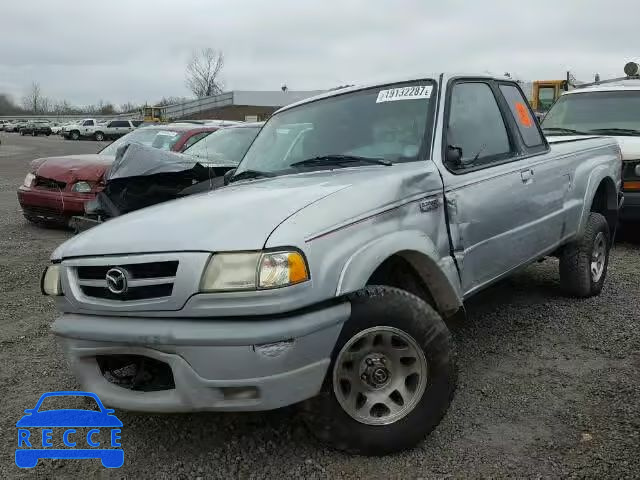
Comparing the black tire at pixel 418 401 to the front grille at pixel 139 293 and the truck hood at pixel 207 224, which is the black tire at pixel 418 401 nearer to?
the truck hood at pixel 207 224

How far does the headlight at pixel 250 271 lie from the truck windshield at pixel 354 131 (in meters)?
1.20

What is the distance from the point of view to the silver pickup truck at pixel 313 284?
7.78 feet

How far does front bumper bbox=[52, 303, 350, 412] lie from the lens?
2336mm

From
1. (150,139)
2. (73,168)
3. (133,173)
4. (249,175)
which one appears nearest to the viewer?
(249,175)

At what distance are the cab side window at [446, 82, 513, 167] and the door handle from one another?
0.16 metres

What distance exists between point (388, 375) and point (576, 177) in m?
2.94

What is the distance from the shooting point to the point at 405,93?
370cm

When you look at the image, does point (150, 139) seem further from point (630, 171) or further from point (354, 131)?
point (630, 171)

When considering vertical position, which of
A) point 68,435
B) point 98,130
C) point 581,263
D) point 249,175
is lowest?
point 68,435

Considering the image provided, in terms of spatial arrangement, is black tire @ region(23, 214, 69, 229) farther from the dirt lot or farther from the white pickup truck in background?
the white pickup truck in background

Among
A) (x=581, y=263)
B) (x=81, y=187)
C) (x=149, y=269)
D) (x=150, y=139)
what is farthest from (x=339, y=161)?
(x=150, y=139)

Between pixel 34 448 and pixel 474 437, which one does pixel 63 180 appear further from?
pixel 474 437

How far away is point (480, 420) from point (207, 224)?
5.63ft

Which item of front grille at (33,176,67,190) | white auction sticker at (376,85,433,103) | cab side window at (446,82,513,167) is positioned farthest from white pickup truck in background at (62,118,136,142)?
white auction sticker at (376,85,433,103)
